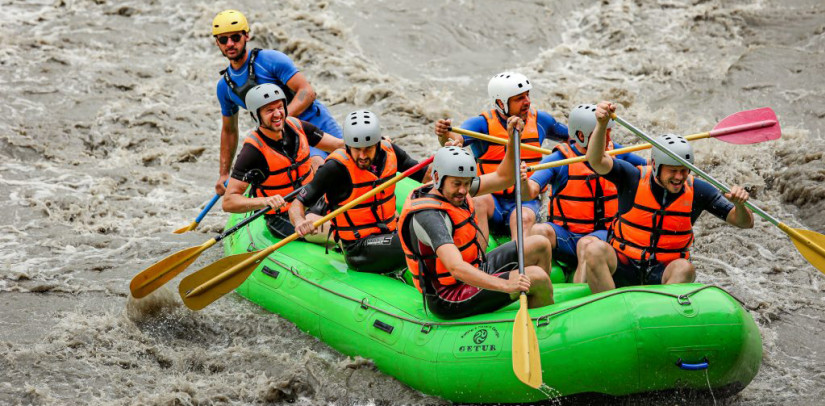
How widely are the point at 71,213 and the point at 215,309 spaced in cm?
258

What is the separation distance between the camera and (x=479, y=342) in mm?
5000

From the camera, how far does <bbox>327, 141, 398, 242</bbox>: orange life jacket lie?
584 cm

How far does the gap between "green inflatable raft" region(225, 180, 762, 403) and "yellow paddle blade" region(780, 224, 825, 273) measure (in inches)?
31.2

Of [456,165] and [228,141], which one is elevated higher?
[456,165]

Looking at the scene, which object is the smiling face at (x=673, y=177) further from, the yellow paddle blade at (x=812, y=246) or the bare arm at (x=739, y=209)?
the yellow paddle blade at (x=812, y=246)

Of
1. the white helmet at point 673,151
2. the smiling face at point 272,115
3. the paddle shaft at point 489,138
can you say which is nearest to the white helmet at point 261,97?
the smiling face at point 272,115

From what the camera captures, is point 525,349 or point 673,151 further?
point 673,151

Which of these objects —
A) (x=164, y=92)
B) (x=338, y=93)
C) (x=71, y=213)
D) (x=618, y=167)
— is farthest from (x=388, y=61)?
(x=618, y=167)

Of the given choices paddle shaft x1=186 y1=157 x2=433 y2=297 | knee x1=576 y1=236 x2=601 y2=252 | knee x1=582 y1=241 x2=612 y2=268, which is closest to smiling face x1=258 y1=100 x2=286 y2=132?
paddle shaft x1=186 y1=157 x2=433 y2=297

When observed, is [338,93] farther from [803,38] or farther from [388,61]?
[803,38]

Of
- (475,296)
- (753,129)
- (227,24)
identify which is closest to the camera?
(475,296)

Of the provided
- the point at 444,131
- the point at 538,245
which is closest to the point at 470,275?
the point at 538,245

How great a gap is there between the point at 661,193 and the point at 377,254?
178 centimetres

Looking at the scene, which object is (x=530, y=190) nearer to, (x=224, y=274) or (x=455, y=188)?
(x=455, y=188)
